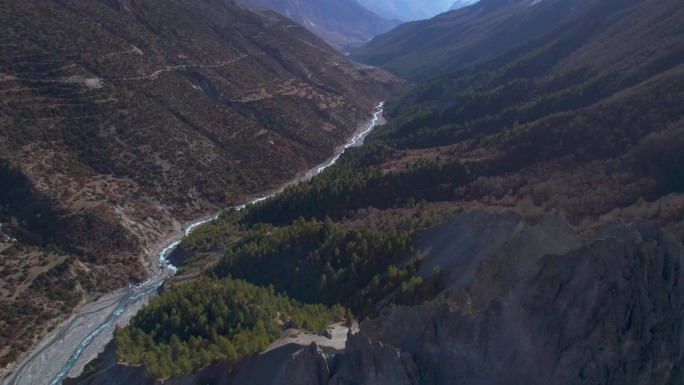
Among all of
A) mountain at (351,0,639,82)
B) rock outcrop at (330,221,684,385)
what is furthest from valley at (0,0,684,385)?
mountain at (351,0,639,82)

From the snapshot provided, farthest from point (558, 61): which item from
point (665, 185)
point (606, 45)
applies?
point (665, 185)

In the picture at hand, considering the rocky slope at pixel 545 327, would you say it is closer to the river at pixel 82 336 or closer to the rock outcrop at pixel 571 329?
the rock outcrop at pixel 571 329

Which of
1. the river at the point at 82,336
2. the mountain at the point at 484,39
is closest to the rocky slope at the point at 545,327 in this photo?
the river at the point at 82,336

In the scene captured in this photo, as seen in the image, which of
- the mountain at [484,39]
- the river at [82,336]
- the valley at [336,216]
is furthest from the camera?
the mountain at [484,39]

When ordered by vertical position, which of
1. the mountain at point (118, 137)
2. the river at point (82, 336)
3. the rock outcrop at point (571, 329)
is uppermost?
the mountain at point (118, 137)

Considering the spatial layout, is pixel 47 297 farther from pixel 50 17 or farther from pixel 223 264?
pixel 50 17

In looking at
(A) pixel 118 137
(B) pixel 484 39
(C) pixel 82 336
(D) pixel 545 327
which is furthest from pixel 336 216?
(B) pixel 484 39

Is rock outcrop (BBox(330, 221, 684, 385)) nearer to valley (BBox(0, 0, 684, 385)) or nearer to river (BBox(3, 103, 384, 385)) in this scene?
valley (BBox(0, 0, 684, 385))
